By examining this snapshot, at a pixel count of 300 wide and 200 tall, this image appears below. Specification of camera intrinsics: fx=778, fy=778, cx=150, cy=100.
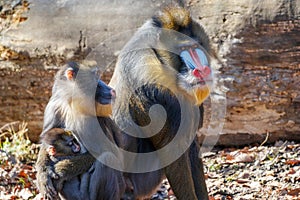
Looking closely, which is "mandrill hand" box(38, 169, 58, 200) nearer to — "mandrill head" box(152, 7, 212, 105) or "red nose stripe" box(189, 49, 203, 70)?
"mandrill head" box(152, 7, 212, 105)

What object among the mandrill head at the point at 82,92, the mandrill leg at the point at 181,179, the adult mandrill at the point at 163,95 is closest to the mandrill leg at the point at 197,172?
the adult mandrill at the point at 163,95

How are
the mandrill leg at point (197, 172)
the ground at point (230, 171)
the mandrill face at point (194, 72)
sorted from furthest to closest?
1. the ground at point (230, 171)
2. the mandrill leg at point (197, 172)
3. the mandrill face at point (194, 72)

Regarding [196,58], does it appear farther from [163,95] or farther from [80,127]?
[80,127]

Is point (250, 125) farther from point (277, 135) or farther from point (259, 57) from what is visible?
point (259, 57)

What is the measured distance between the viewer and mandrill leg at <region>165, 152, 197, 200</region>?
599cm

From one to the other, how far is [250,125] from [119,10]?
1.65 m

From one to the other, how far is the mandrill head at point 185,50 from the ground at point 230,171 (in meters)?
1.15

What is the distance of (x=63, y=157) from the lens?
559 cm

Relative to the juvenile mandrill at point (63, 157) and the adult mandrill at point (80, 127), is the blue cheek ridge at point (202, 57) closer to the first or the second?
the adult mandrill at point (80, 127)

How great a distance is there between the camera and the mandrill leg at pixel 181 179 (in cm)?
599

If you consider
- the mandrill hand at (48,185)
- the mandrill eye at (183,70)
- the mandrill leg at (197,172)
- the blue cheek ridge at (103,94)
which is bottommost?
the mandrill leg at (197,172)

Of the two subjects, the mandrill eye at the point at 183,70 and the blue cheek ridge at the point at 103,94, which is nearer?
the blue cheek ridge at the point at 103,94

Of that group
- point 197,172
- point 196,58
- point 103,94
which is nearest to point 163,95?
point 196,58

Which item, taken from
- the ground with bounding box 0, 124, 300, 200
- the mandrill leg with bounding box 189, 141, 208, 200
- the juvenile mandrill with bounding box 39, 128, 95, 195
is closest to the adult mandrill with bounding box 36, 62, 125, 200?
the juvenile mandrill with bounding box 39, 128, 95, 195
